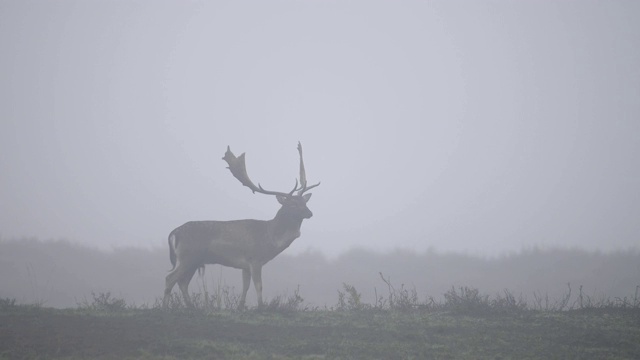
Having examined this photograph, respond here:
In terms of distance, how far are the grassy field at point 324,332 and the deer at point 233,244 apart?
81.2 inches

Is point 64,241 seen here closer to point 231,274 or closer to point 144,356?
point 231,274

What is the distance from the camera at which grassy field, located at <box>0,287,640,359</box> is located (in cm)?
845

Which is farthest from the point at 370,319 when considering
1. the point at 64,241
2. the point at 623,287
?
the point at 64,241

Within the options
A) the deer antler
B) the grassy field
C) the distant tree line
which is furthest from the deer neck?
the distant tree line

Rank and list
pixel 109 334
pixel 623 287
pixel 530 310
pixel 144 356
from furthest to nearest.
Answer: pixel 623 287 < pixel 530 310 < pixel 109 334 < pixel 144 356

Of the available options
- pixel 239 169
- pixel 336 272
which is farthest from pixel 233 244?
pixel 336 272

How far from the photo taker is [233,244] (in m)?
14.4

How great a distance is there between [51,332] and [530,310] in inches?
319

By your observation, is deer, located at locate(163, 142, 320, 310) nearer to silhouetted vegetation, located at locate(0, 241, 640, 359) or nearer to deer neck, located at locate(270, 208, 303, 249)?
deer neck, located at locate(270, 208, 303, 249)

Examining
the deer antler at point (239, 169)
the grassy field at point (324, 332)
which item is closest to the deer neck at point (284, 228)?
the deer antler at point (239, 169)

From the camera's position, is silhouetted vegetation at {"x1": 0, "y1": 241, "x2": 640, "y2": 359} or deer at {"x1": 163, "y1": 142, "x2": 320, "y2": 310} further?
deer at {"x1": 163, "y1": 142, "x2": 320, "y2": 310}

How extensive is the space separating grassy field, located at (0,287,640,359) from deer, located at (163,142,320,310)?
6.76ft

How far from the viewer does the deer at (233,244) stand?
13.9 m

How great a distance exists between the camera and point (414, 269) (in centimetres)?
3100
